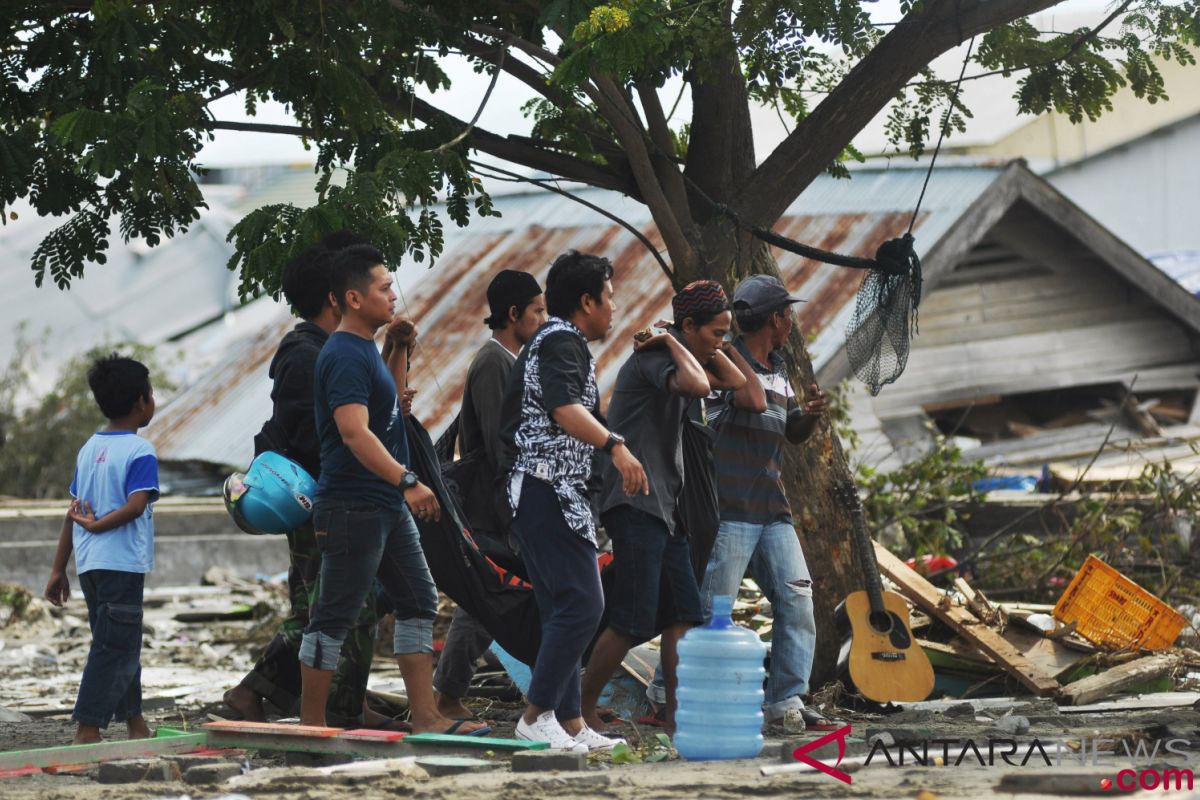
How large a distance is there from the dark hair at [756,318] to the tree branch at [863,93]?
1336mm

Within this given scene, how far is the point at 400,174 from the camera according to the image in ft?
23.1

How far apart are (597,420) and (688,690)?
3.58 ft

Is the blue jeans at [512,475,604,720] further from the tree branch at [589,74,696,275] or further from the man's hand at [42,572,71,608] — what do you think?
the tree branch at [589,74,696,275]

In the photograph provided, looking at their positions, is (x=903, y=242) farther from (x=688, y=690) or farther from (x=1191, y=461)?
(x=1191, y=461)

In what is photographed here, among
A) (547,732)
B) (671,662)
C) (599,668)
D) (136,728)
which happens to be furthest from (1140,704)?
(136,728)

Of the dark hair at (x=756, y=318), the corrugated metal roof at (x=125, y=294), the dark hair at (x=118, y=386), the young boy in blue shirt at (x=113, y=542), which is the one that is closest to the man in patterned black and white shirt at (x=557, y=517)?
the dark hair at (x=756, y=318)

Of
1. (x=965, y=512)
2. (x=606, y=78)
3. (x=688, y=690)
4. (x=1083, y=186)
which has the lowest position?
(x=688, y=690)

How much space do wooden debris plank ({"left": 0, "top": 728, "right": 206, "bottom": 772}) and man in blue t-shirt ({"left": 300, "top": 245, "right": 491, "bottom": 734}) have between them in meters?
0.52

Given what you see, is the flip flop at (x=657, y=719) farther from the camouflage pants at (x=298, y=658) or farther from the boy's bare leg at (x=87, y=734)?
the boy's bare leg at (x=87, y=734)

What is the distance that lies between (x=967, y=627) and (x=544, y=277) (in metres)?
7.97

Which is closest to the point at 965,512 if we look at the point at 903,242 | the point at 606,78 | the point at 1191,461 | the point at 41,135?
the point at 1191,461

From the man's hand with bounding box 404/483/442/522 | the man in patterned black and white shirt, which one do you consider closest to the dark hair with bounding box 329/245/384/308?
the man in patterned black and white shirt

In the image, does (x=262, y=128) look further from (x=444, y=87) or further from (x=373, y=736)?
(x=373, y=736)

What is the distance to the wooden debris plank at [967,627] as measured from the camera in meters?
8.00
